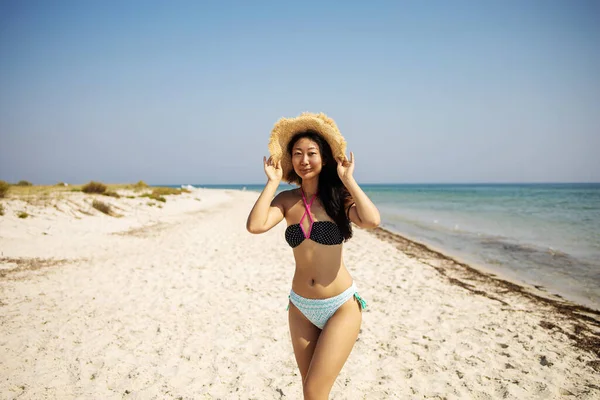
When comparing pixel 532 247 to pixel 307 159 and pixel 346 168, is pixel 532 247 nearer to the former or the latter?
pixel 346 168

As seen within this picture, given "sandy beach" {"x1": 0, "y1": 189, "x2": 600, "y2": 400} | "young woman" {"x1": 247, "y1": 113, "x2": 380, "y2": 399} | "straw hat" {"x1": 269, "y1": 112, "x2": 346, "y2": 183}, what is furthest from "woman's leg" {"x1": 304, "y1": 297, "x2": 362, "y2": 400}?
"sandy beach" {"x1": 0, "y1": 189, "x2": 600, "y2": 400}

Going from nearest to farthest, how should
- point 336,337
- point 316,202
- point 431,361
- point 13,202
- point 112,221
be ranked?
point 336,337 < point 316,202 < point 431,361 < point 13,202 < point 112,221

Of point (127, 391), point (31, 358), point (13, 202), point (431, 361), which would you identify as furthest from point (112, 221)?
point (431, 361)

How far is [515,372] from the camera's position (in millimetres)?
4117

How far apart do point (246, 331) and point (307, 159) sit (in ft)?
11.8

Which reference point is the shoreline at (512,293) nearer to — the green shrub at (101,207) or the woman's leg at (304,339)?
the woman's leg at (304,339)

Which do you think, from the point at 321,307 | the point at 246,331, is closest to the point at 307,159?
the point at 321,307

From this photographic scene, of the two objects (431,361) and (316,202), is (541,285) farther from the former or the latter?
(316,202)

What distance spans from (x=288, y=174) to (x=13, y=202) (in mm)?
15325

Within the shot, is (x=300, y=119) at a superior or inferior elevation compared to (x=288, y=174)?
superior

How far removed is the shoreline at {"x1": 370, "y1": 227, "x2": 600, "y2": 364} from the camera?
5.34 meters

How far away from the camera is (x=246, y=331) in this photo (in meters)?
5.16

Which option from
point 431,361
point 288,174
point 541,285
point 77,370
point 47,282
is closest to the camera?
point 288,174

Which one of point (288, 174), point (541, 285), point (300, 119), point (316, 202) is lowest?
point (541, 285)
